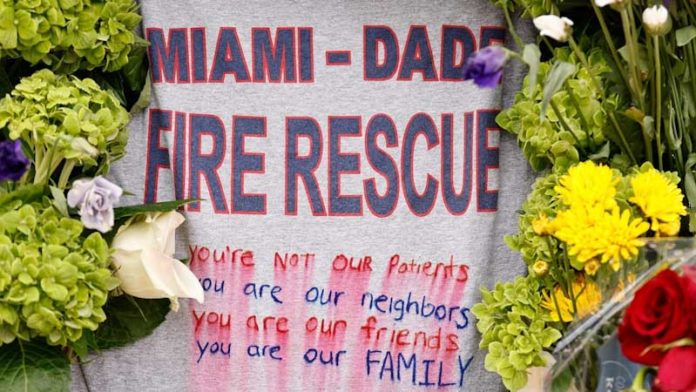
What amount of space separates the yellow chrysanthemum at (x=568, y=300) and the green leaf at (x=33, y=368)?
1.88 ft

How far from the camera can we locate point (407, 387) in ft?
4.15

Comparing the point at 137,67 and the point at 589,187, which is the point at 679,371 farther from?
the point at 137,67

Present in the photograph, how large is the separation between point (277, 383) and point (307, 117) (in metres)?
0.34

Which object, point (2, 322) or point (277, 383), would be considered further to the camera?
point (277, 383)

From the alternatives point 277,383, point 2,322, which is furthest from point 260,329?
point 2,322

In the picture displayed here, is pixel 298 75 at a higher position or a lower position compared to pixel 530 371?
higher

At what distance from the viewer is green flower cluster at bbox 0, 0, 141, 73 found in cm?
115

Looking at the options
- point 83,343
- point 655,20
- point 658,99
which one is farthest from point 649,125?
point 83,343

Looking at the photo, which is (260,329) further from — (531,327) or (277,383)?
(531,327)

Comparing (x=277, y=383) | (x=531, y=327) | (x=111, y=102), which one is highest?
(x=111, y=102)

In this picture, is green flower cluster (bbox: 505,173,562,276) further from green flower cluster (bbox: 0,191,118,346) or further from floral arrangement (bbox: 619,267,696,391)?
green flower cluster (bbox: 0,191,118,346)

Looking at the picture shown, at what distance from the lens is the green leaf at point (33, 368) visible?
1.14 m

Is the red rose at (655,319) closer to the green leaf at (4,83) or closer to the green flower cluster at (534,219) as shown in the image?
the green flower cluster at (534,219)

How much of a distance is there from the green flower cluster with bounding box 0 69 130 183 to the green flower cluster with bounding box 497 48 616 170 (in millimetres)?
499
